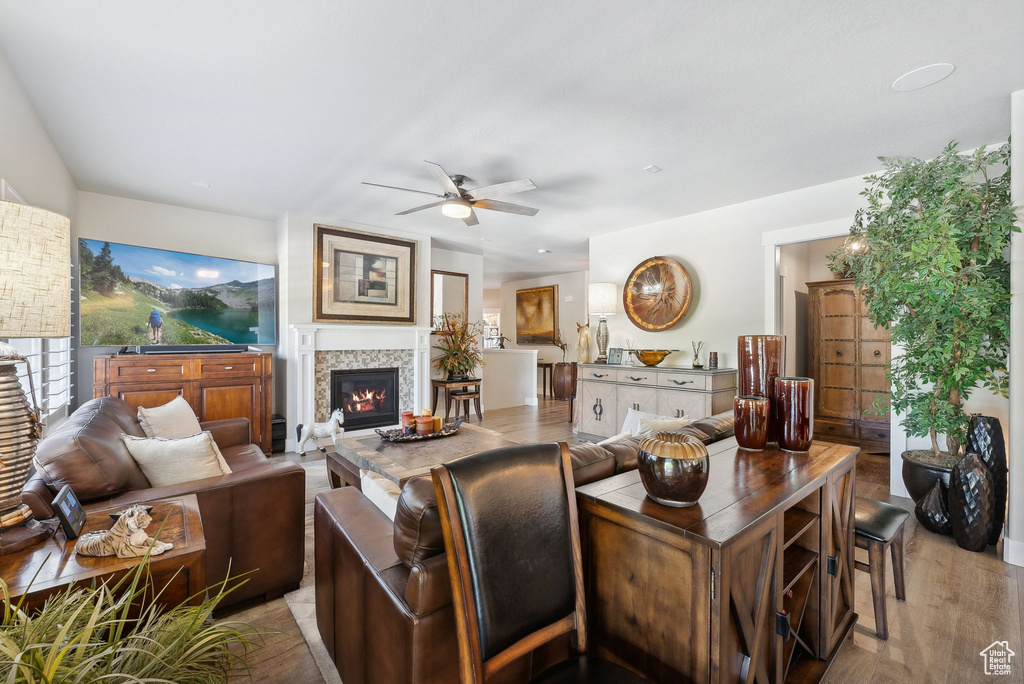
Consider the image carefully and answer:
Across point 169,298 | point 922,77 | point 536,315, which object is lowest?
point 169,298

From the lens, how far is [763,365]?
1.79 meters

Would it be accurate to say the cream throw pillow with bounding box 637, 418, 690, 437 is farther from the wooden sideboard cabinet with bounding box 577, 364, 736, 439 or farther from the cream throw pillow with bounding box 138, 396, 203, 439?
the cream throw pillow with bounding box 138, 396, 203, 439

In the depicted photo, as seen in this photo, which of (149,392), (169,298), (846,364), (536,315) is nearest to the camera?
(149,392)

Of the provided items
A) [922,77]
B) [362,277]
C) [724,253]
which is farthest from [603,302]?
[922,77]

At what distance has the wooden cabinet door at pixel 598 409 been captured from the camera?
4.70 meters

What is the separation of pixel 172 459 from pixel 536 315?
7853 mm

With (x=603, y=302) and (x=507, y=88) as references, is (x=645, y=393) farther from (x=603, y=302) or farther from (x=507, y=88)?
(x=507, y=88)

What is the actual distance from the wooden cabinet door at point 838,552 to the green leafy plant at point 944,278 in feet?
4.98

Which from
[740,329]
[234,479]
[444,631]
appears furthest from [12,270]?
[740,329]

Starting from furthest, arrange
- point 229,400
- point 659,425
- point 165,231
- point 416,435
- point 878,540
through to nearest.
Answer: point 165,231 < point 229,400 < point 416,435 < point 659,425 < point 878,540

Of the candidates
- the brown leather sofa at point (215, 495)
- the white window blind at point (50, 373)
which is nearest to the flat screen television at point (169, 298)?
the white window blind at point (50, 373)

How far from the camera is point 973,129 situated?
2723 mm

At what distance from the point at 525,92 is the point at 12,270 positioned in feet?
7.12

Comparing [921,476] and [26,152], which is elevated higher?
[26,152]
